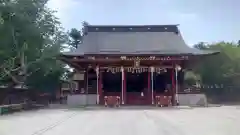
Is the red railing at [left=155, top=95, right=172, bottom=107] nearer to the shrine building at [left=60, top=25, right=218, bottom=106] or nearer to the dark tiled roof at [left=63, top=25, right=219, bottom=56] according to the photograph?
the shrine building at [left=60, top=25, right=218, bottom=106]

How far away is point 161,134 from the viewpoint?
10.1 metres

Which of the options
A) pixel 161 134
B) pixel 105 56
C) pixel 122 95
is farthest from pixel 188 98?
pixel 161 134

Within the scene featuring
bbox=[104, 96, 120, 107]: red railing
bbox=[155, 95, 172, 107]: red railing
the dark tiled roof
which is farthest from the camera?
the dark tiled roof

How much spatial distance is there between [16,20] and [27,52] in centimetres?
285

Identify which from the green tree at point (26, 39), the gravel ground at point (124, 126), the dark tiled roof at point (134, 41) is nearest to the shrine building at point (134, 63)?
the dark tiled roof at point (134, 41)

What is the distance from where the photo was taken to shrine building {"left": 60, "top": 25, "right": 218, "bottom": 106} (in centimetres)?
2739

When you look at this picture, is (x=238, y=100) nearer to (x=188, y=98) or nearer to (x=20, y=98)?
(x=188, y=98)

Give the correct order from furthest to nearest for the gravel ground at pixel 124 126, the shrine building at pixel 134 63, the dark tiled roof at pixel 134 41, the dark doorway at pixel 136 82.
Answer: the dark doorway at pixel 136 82 → the dark tiled roof at pixel 134 41 → the shrine building at pixel 134 63 → the gravel ground at pixel 124 126

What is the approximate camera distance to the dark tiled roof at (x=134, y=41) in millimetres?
28708

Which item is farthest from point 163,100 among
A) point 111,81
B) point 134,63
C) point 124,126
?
point 124,126

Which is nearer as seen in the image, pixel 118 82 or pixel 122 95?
pixel 122 95

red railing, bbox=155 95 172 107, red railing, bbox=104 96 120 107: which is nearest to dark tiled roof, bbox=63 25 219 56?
red railing, bbox=155 95 172 107

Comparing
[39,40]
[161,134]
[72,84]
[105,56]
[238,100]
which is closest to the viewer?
[161,134]

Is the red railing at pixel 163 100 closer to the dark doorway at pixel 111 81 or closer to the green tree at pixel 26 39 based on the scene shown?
the dark doorway at pixel 111 81
